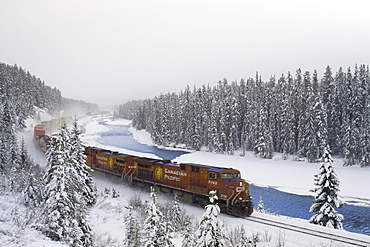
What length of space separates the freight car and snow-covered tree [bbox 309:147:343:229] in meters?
5.44

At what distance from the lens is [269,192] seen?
38.3 metres

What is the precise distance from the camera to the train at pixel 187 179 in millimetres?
23281

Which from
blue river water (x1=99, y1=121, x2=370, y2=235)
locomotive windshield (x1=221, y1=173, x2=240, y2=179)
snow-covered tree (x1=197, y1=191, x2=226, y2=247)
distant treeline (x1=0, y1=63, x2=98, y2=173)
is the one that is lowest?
blue river water (x1=99, y1=121, x2=370, y2=235)

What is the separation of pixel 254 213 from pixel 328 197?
6357 mm

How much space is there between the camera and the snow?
54.5ft

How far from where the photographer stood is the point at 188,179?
89.6 feet

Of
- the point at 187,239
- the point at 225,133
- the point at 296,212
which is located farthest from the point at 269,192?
the point at 225,133

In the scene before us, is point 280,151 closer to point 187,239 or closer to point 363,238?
point 363,238

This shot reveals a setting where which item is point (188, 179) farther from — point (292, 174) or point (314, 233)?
point (292, 174)

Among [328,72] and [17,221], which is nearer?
[17,221]

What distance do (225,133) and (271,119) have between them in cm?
1347

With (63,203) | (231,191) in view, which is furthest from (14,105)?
(231,191)

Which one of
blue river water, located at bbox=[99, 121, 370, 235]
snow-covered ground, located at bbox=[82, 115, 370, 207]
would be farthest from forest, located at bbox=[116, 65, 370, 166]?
blue river water, located at bbox=[99, 121, 370, 235]

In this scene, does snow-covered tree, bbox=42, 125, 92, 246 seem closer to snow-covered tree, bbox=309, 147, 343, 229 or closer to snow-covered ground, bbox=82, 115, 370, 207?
snow-covered tree, bbox=309, 147, 343, 229
